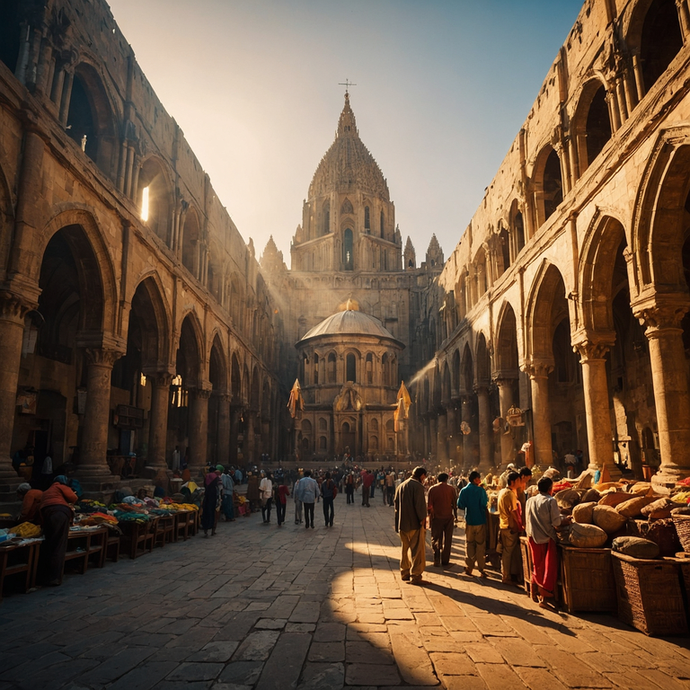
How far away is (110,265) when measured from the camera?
13.5m

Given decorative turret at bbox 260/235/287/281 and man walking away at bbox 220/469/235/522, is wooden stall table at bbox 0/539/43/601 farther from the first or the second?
decorative turret at bbox 260/235/287/281

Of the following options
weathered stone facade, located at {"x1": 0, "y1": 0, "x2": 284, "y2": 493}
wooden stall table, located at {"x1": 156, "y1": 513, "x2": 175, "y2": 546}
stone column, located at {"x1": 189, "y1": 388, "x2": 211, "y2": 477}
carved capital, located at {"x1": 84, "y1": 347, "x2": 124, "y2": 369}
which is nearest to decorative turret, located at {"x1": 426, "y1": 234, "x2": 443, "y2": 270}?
weathered stone facade, located at {"x1": 0, "y1": 0, "x2": 284, "y2": 493}

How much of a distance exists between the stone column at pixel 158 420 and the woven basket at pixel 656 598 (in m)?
14.8

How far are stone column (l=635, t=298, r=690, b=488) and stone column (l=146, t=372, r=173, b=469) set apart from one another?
13864mm

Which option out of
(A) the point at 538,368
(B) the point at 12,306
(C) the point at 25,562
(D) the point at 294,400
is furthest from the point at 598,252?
(D) the point at 294,400

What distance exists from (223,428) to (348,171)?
46.7 meters

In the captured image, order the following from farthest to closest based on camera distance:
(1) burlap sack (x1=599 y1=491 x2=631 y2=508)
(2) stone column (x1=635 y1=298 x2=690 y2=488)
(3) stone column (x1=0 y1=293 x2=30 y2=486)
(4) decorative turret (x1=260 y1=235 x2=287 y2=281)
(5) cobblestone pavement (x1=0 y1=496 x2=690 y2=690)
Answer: (4) decorative turret (x1=260 y1=235 x2=287 y2=281) → (2) stone column (x1=635 y1=298 x2=690 y2=488) → (3) stone column (x1=0 y1=293 x2=30 y2=486) → (1) burlap sack (x1=599 y1=491 x2=631 y2=508) → (5) cobblestone pavement (x1=0 y1=496 x2=690 y2=690)

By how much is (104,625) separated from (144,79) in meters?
16.2

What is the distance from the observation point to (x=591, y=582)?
5.74m

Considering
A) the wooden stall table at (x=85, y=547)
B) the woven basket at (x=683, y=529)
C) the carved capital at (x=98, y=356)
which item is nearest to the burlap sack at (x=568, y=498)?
the woven basket at (x=683, y=529)

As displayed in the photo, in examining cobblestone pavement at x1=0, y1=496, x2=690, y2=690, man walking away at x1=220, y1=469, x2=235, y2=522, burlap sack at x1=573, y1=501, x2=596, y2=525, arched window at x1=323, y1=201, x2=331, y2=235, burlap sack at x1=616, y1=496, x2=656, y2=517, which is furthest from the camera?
arched window at x1=323, y1=201, x2=331, y2=235

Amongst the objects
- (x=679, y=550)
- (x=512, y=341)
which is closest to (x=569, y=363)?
(x=512, y=341)

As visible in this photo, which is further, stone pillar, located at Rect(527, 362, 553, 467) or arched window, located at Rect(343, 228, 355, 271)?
arched window, located at Rect(343, 228, 355, 271)

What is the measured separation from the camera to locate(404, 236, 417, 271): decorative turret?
6581cm
